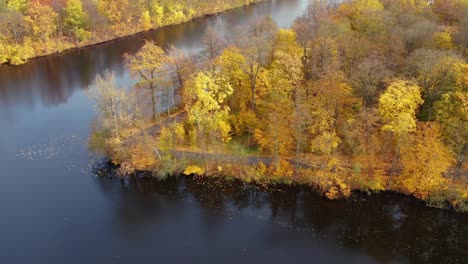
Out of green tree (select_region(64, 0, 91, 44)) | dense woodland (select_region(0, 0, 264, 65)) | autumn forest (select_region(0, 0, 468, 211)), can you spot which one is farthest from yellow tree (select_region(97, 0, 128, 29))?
autumn forest (select_region(0, 0, 468, 211))

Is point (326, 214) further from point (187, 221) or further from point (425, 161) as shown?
point (187, 221)

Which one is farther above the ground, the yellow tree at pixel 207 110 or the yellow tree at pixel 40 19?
the yellow tree at pixel 40 19

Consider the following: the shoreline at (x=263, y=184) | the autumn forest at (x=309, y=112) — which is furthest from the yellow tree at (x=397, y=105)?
the shoreline at (x=263, y=184)

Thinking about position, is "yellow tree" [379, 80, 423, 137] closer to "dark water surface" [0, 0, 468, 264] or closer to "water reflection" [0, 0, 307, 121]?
"dark water surface" [0, 0, 468, 264]

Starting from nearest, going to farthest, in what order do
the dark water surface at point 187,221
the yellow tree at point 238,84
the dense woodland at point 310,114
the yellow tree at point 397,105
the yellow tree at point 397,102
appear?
the dark water surface at point 187,221, the yellow tree at point 397,105, the yellow tree at point 397,102, the dense woodland at point 310,114, the yellow tree at point 238,84

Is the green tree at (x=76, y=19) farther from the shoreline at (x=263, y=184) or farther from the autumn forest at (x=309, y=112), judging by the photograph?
the shoreline at (x=263, y=184)

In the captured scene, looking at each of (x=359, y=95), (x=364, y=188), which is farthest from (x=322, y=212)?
(x=359, y=95)
